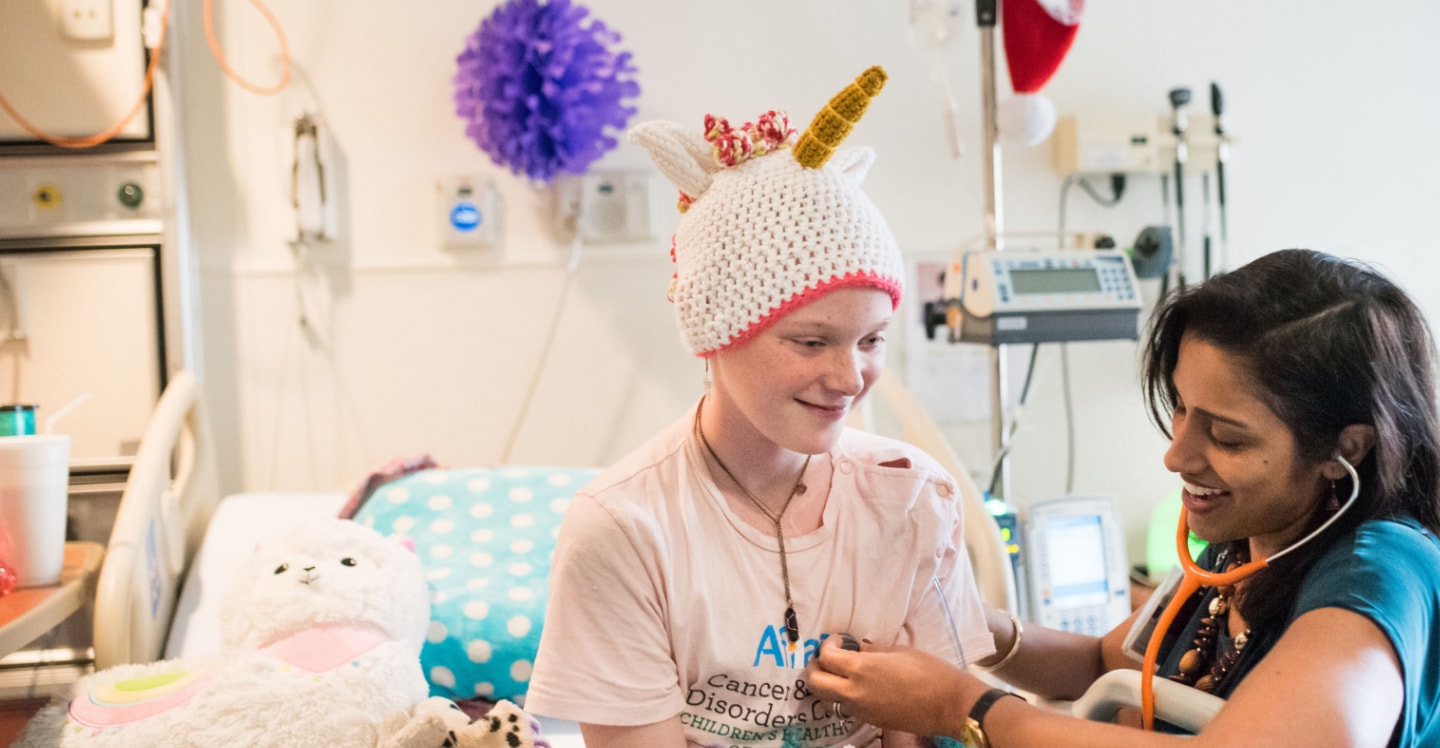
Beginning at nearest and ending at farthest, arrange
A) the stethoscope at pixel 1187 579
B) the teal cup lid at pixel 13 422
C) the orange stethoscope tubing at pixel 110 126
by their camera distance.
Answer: the stethoscope at pixel 1187 579 → the teal cup lid at pixel 13 422 → the orange stethoscope tubing at pixel 110 126

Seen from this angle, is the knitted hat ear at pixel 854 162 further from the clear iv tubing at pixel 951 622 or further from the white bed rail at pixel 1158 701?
the white bed rail at pixel 1158 701

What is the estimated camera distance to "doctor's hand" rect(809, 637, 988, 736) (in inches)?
42.8

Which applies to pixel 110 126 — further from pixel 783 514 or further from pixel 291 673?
pixel 783 514

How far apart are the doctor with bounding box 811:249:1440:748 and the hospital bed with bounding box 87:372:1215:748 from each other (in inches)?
28.3

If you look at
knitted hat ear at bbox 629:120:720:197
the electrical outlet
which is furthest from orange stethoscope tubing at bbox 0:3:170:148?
knitted hat ear at bbox 629:120:720:197

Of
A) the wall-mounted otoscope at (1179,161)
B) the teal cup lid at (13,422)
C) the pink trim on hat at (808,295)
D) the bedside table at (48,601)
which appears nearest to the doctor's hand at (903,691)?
the pink trim on hat at (808,295)

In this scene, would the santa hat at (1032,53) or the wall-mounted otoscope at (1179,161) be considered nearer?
the santa hat at (1032,53)

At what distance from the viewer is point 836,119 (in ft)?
3.56

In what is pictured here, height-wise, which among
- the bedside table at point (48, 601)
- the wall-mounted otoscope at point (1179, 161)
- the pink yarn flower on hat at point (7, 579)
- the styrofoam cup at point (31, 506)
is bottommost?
the bedside table at point (48, 601)

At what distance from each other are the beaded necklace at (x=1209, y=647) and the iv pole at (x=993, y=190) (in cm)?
104

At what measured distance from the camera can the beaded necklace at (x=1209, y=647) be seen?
111cm

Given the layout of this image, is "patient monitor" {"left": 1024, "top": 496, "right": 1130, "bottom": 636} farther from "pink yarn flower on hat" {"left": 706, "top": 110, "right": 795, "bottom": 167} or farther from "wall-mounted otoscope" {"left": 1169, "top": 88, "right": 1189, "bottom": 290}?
"pink yarn flower on hat" {"left": 706, "top": 110, "right": 795, "bottom": 167}

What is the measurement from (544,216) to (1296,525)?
1.80m

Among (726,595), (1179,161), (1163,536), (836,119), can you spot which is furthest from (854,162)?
(1179,161)
